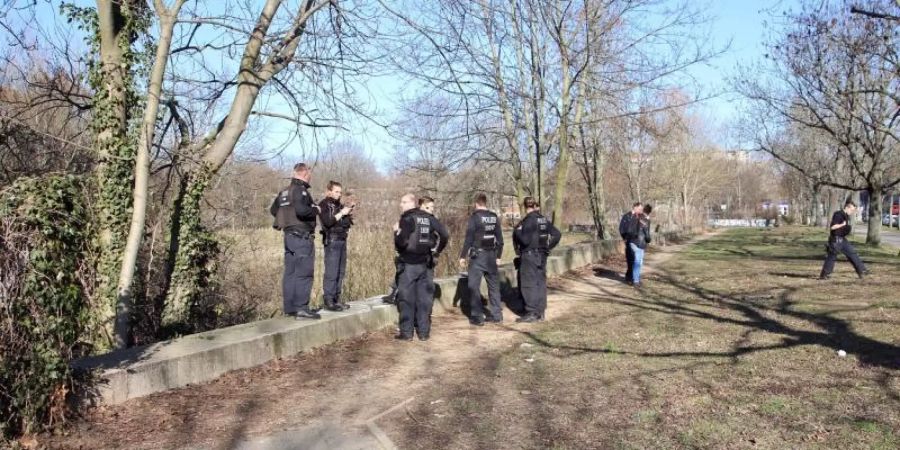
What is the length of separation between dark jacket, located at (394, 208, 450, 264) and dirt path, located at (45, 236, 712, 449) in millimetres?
1025

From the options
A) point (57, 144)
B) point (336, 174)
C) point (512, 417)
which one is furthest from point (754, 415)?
point (57, 144)

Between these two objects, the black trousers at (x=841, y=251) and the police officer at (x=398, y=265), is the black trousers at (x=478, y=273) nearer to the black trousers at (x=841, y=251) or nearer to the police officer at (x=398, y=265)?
the police officer at (x=398, y=265)

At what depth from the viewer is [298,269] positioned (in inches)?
312

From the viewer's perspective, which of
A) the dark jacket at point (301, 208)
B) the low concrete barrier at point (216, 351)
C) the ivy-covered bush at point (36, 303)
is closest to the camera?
the ivy-covered bush at point (36, 303)

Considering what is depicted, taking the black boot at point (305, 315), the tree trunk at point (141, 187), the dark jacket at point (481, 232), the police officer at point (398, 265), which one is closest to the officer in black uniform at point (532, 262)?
the dark jacket at point (481, 232)

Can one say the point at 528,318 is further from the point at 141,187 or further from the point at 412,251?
the point at 141,187

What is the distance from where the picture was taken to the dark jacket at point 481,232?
31.0 ft

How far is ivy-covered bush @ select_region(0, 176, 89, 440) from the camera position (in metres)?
4.21

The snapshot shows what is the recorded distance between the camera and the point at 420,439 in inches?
190

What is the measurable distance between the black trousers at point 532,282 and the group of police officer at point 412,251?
0.05 feet

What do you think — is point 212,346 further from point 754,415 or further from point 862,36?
point 862,36

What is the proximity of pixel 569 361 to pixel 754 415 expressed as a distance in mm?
2314

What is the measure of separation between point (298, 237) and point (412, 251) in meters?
1.33

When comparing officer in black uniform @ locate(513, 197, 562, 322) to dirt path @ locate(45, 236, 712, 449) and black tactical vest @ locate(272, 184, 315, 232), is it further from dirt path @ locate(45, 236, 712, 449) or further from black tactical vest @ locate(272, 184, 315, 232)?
black tactical vest @ locate(272, 184, 315, 232)
